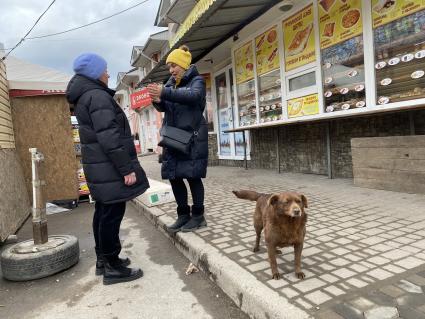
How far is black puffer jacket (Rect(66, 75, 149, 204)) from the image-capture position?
291cm

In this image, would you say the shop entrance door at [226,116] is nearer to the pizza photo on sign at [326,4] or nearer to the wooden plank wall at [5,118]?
the pizza photo on sign at [326,4]

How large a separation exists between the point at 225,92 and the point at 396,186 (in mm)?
7314

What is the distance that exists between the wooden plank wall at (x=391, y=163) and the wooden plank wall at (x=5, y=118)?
583 centimetres

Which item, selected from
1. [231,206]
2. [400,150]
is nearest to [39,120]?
[231,206]

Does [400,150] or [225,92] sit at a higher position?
[225,92]

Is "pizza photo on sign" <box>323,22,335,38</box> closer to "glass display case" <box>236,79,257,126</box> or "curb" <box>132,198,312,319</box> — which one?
"glass display case" <box>236,79,257,126</box>

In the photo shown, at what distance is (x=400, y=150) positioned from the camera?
197 inches

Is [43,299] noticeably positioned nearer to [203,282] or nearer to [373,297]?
[203,282]

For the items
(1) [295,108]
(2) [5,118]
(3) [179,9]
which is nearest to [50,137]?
(2) [5,118]

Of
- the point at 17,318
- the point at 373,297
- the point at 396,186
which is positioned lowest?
the point at 17,318

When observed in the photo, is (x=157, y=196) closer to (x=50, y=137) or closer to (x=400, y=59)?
(x=50, y=137)

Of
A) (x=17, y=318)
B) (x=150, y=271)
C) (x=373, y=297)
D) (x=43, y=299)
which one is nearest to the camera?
(x=373, y=297)

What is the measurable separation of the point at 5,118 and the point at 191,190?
170 inches

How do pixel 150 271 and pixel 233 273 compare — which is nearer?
pixel 233 273
